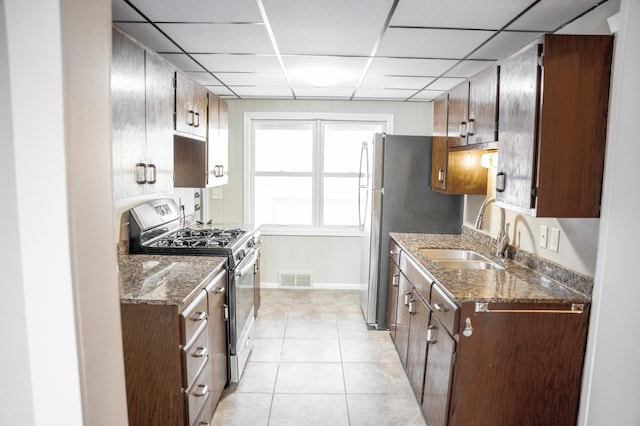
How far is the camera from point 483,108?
229cm

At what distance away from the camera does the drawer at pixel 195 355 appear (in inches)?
70.5

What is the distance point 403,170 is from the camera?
3.44m

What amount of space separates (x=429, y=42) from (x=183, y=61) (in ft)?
5.81

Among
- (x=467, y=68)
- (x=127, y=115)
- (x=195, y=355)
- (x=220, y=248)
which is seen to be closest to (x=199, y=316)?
(x=195, y=355)

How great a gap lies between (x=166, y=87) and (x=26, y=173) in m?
1.83

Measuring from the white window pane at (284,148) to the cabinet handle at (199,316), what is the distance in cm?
285

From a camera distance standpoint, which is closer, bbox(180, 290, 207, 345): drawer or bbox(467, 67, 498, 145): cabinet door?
bbox(180, 290, 207, 345): drawer

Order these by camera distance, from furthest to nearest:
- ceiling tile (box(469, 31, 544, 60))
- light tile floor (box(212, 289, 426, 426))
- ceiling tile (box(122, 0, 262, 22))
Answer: light tile floor (box(212, 289, 426, 426)) → ceiling tile (box(469, 31, 544, 60)) → ceiling tile (box(122, 0, 262, 22))

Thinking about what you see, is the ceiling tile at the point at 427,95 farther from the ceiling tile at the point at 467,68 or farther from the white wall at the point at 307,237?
the ceiling tile at the point at 467,68

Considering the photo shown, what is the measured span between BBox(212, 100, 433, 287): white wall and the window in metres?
0.16

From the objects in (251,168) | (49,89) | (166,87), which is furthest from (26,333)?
(251,168)

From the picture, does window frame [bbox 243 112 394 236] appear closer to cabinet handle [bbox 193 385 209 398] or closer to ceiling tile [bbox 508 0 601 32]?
ceiling tile [bbox 508 0 601 32]

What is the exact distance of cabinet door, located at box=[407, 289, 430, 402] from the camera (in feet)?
7.66

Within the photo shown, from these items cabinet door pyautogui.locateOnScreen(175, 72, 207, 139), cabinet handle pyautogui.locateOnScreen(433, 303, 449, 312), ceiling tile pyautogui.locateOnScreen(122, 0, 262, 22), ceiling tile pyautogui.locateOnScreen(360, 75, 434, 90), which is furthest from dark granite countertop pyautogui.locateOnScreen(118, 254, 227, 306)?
ceiling tile pyautogui.locateOnScreen(360, 75, 434, 90)
